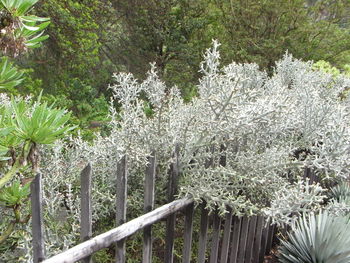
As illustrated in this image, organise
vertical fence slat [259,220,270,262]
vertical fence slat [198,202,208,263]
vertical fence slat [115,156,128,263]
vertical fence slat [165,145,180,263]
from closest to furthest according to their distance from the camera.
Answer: vertical fence slat [115,156,128,263]
vertical fence slat [165,145,180,263]
vertical fence slat [198,202,208,263]
vertical fence slat [259,220,270,262]

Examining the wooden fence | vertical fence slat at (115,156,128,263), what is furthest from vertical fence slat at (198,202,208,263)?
vertical fence slat at (115,156,128,263)

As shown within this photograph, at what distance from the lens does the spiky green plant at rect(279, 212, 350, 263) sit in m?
2.50

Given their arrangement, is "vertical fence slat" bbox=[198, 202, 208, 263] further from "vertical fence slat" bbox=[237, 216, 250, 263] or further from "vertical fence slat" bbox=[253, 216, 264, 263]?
"vertical fence slat" bbox=[253, 216, 264, 263]

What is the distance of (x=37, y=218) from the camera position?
3.69 feet

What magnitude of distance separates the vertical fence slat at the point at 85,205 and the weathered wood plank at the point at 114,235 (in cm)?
4

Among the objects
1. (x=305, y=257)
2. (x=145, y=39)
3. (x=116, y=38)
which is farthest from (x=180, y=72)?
(x=305, y=257)

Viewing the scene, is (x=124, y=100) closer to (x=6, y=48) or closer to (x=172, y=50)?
(x=6, y=48)

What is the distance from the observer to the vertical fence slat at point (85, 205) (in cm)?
125

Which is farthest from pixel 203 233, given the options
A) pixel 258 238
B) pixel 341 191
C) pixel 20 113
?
pixel 341 191

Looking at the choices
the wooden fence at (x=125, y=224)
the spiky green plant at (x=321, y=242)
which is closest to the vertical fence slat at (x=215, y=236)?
the wooden fence at (x=125, y=224)

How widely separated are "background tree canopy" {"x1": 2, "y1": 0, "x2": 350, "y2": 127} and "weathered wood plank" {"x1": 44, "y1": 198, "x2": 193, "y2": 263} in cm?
449

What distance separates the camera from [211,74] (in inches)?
71.5

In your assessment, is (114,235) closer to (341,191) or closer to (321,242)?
(321,242)

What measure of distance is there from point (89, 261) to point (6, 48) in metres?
0.89
